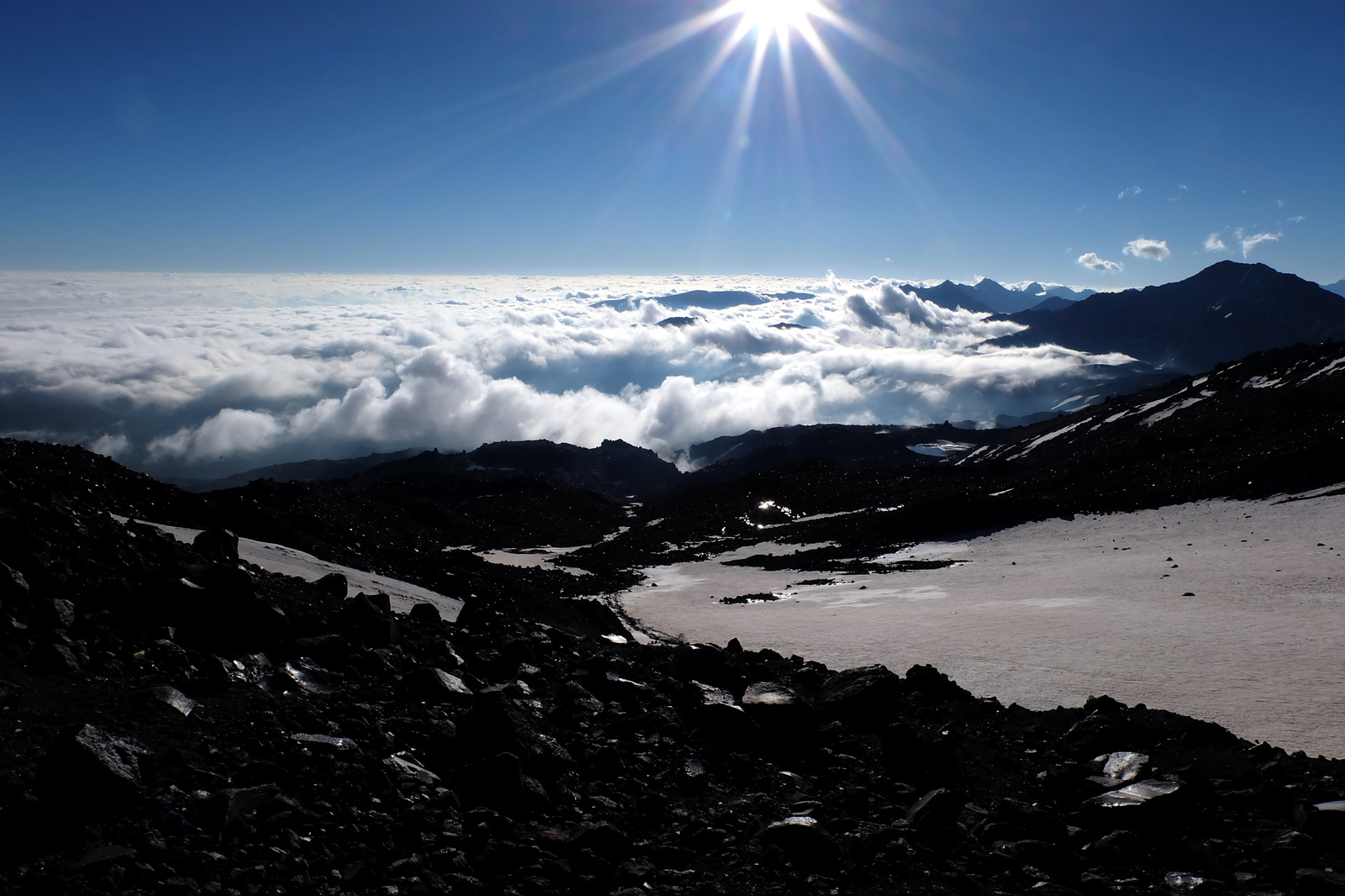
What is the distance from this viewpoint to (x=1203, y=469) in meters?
51.3

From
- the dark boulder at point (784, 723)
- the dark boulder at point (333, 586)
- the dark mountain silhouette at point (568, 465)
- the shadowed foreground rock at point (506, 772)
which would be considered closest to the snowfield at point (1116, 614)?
the shadowed foreground rock at point (506, 772)

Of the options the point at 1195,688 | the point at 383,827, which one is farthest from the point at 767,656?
the point at 383,827

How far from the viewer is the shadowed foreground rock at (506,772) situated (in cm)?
555

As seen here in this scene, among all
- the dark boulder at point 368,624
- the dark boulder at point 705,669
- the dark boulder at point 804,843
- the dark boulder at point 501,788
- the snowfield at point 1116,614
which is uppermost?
the dark boulder at point 368,624

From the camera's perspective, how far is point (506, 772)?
714cm

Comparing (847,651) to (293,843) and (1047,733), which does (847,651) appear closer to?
(1047,733)

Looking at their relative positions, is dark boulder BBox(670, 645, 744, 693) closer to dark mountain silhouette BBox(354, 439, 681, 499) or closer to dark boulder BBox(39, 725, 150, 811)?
dark boulder BBox(39, 725, 150, 811)

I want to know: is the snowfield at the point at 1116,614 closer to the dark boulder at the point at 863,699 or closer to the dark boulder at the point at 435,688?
the dark boulder at the point at 863,699

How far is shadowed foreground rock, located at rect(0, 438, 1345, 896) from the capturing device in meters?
5.55

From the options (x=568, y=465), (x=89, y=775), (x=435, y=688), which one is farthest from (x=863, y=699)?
(x=568, y=465)

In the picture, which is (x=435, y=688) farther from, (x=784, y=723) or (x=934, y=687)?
(x=934, y=687)

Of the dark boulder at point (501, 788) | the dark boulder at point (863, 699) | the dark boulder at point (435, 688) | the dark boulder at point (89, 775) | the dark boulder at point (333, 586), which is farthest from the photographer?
the dark boulder at point (333, 586)

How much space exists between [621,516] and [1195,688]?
82.1m

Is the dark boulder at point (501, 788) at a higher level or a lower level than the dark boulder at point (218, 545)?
lower
